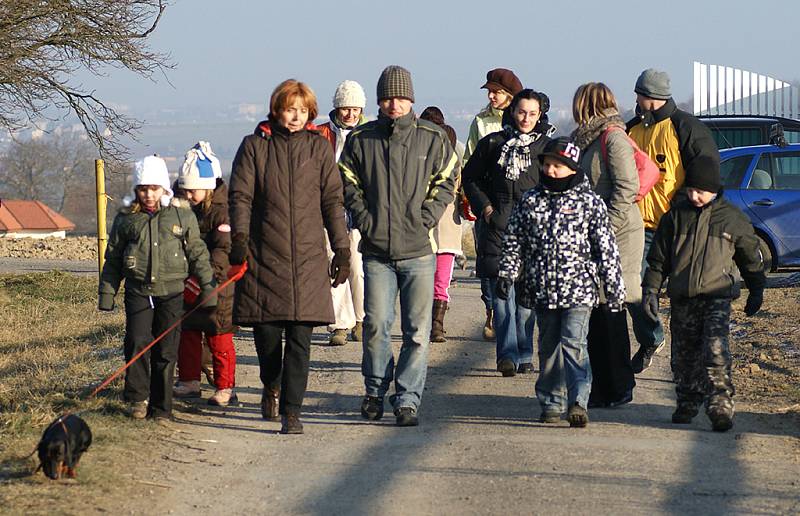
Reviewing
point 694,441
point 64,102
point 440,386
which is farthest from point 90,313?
point 694,441

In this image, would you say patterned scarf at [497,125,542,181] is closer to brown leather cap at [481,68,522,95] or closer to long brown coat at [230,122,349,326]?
brown leather cap at [481,68,522,95]

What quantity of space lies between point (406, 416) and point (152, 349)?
1492 mm

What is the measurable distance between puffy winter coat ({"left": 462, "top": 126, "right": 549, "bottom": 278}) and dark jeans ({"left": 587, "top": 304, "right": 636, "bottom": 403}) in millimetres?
1064

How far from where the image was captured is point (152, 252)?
7.46 m

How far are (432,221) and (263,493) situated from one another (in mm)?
2245

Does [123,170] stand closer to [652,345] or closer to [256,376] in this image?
[256,376]

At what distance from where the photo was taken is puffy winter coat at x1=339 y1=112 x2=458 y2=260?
7609mm

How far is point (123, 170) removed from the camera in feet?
66.2

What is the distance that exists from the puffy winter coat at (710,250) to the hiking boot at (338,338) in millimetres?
3731

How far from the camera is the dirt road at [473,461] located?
5.81 metres

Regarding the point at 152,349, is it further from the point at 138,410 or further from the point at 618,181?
the point at 618,181

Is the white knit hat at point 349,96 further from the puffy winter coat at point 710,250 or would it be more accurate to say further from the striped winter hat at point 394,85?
the puffy winter coat at point 710,250

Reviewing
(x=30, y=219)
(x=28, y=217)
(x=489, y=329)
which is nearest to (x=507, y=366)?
(x=489, y=329)

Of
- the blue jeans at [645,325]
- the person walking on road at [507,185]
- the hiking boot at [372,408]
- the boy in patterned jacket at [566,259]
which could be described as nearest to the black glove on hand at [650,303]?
the blue jeans at [645,325]
